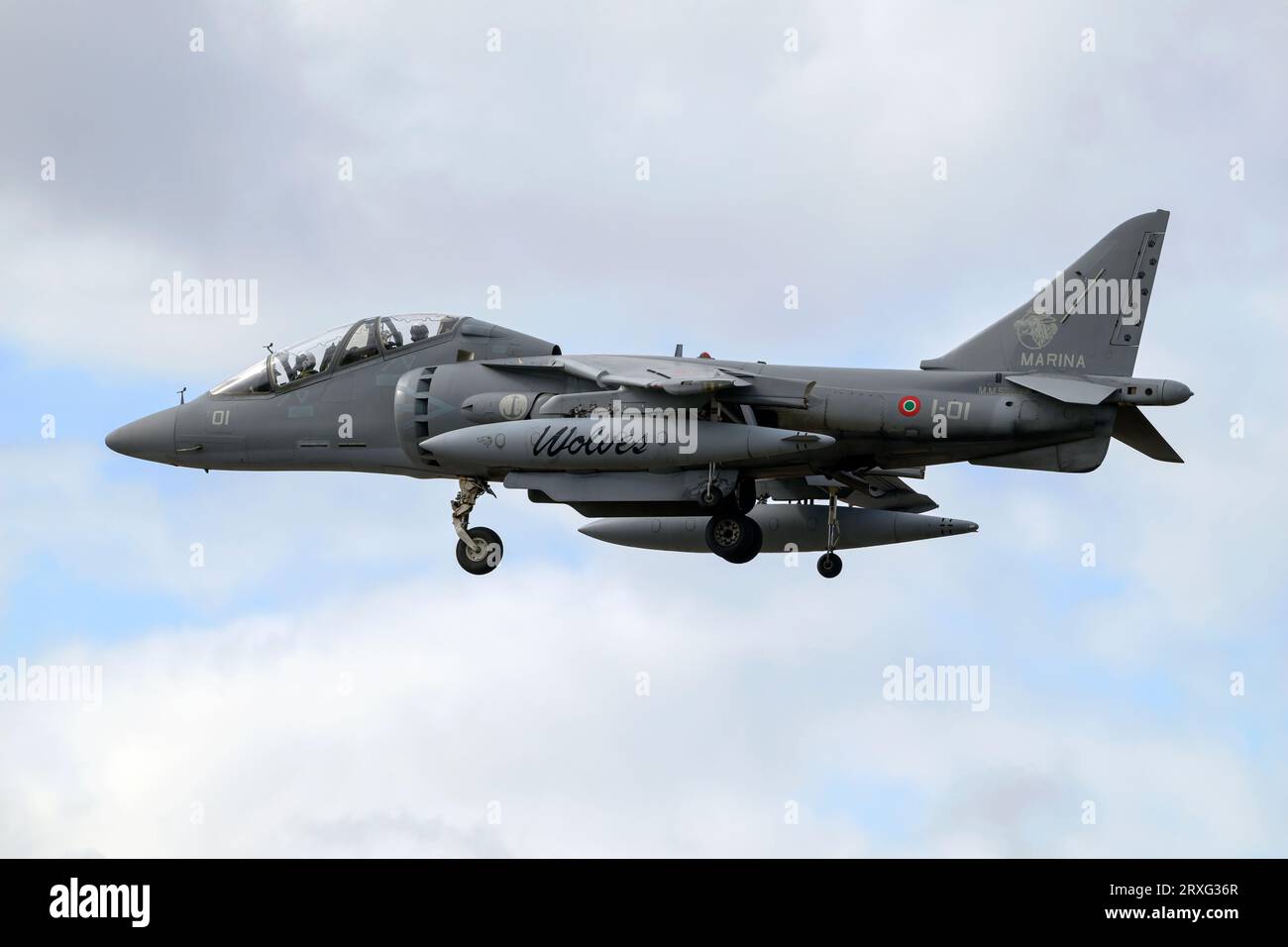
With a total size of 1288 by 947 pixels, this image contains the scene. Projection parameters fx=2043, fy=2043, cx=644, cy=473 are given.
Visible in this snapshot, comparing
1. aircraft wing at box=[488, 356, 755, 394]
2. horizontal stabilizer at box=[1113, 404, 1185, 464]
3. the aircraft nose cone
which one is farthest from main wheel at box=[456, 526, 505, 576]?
horizontal stabilizer at box=[1113, 404, 1185, 464]

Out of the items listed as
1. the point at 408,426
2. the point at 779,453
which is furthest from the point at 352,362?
the point at 779,453

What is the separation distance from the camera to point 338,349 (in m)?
32.2

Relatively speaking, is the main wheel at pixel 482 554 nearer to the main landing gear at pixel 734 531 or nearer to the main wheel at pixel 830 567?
the main landing gear at pixel 734 531

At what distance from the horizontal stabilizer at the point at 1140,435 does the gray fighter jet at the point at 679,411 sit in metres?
0.03

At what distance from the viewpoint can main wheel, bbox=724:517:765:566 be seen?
30.7 metres

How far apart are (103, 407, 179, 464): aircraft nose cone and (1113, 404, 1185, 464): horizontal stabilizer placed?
14.9 meters

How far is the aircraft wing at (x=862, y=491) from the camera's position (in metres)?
34.8

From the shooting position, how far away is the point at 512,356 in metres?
31.5

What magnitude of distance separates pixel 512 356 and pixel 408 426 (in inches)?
77.3

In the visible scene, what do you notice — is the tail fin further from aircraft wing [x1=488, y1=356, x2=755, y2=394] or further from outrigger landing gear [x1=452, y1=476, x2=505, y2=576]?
outrigger landing gear [x1=452, y1=476, x2=505, y2=576]

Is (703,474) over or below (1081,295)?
below

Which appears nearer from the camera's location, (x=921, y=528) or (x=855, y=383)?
(x=855, y=383)

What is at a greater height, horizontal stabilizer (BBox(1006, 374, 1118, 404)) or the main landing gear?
horizontal stabilizer (BBox(1006, 374, 1118, 404))

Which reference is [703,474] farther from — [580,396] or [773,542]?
[773,542]
